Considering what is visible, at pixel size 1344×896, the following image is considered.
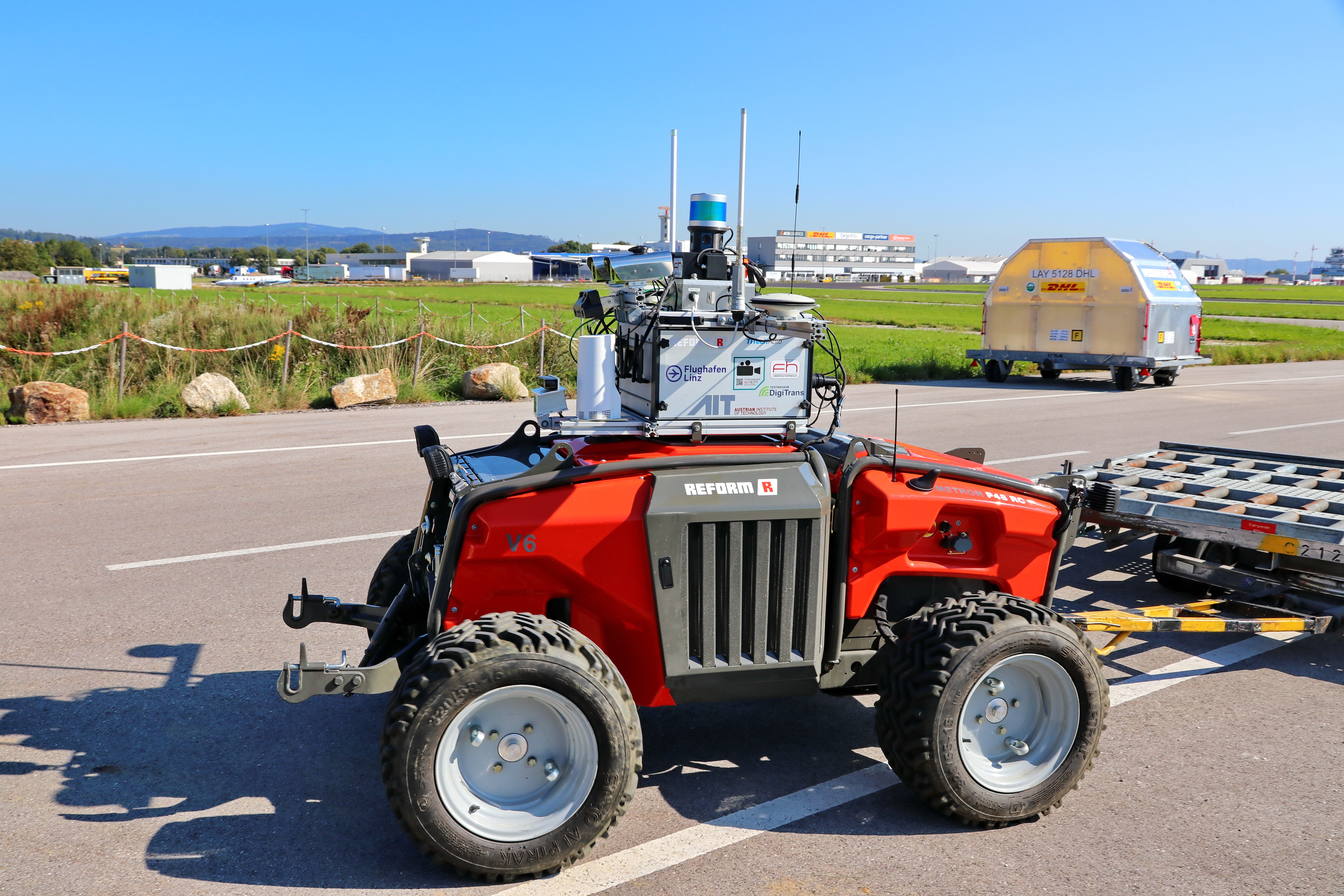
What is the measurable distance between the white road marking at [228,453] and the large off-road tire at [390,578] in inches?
217

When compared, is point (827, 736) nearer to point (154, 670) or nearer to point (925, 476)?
point (925, 476)

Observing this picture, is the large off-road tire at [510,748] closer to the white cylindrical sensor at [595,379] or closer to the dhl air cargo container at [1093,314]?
the white cylindrical sensor at [595,379]

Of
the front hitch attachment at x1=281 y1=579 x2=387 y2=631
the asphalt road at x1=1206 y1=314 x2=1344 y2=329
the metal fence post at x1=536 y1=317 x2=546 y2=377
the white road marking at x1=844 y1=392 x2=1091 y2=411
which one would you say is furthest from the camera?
the asphalt road at x1=1206 y1=314 x2=1344 y2=329

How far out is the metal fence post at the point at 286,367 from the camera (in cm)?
1653

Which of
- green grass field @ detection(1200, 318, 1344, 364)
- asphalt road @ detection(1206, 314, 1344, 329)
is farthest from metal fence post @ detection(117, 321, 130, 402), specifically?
asphalt road @ detection(1206, 314, 1344, 329)

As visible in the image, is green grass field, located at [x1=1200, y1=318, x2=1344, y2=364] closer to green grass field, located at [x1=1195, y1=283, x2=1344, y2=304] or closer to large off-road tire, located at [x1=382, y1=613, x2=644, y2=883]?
large off-road tire, located at [x1=382, y1=613, x2=644, y2=883]

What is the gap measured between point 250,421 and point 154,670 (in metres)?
9.75

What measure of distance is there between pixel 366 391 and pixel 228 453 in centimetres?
470

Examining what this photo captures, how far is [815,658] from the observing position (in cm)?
399

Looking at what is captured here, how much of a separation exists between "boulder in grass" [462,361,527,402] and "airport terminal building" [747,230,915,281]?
562cm

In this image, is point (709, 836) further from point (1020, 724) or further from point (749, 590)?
point (1020, 724)

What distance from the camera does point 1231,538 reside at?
570 cm

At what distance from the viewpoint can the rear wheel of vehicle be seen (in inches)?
885

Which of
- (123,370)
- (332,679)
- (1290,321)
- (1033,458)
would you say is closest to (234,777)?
(332,679)
